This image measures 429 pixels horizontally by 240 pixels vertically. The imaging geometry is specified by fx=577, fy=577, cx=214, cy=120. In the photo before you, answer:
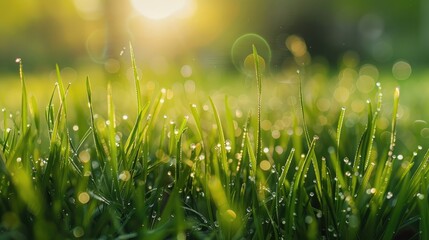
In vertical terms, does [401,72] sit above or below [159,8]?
below

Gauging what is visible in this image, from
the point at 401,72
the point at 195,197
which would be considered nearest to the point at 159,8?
the point at 401,72

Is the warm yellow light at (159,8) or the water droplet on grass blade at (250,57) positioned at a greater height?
the warm yellow light at (159,8)

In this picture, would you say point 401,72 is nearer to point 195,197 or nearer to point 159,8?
point 195,197

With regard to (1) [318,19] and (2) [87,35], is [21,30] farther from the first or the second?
(1) [318,19]

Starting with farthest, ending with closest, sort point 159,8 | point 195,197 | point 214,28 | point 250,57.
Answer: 1. point 214,28
2. point 159,8
3. point 250,57
4. point 195,197

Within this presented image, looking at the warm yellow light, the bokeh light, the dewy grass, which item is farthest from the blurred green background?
the dewy grass

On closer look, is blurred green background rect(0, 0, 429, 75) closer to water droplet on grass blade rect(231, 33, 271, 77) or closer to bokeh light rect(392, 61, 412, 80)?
water droplet on grass blade rect(231, 33, 271, 77)

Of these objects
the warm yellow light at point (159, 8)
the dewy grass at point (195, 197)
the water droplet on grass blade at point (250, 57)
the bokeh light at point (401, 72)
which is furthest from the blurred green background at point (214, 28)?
the dewy grass at point (195, 197)

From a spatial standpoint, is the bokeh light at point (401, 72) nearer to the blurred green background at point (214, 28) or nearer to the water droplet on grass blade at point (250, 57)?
the water droplet on grass blade at point (250, 57)
